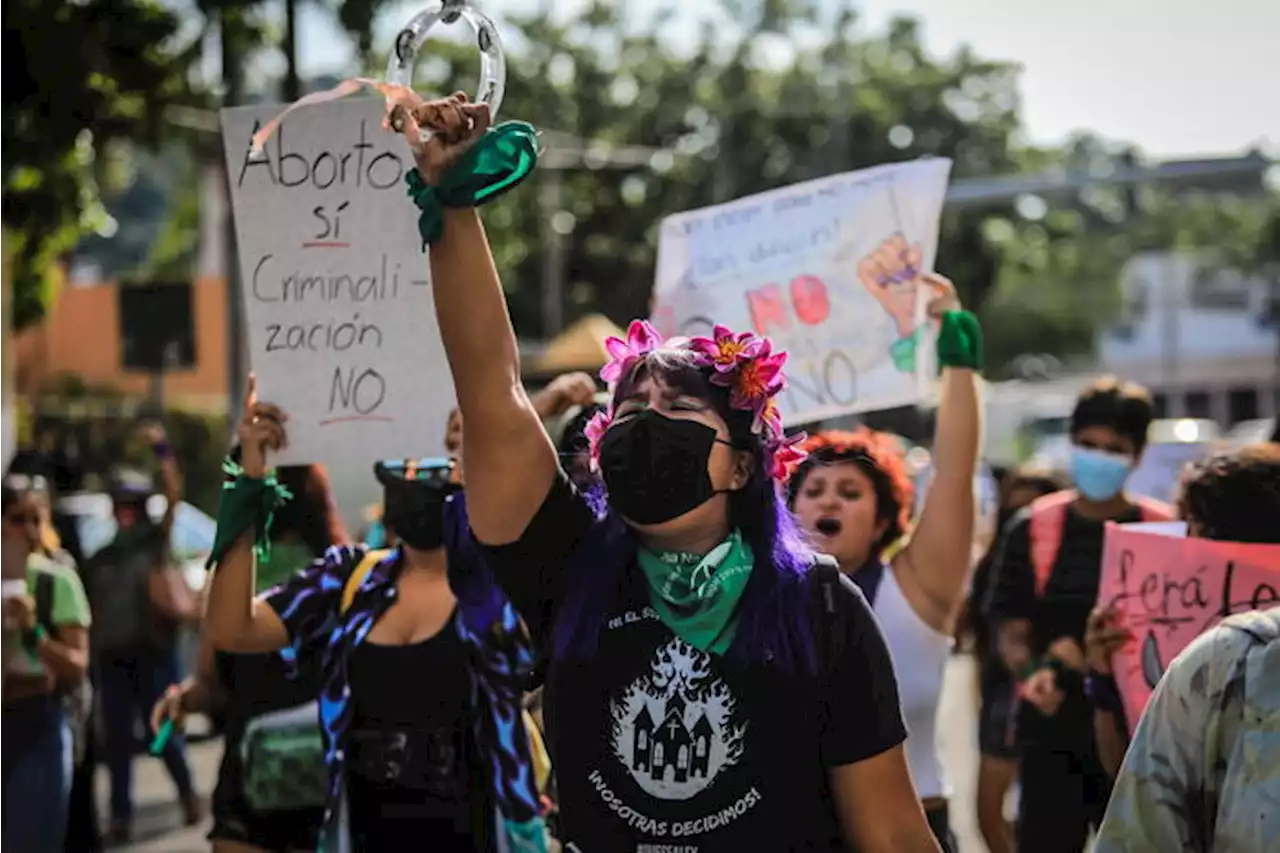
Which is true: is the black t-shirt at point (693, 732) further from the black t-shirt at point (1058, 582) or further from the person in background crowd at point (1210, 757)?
the black t-shirt at point (1058, 582)

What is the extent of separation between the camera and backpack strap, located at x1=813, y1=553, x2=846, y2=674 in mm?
2867

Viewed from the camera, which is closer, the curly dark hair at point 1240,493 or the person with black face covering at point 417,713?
the curly dark hair at point 1240,493

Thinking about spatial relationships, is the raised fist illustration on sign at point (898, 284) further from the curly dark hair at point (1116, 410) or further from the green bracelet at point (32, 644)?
the green bracelet at point (32, 644)

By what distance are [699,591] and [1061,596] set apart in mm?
Answer: 3126

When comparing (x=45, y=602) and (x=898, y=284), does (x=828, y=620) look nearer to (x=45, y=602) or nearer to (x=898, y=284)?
(x=898, y=284)

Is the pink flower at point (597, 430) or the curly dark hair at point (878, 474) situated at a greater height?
the pink flower at point (597, 430)

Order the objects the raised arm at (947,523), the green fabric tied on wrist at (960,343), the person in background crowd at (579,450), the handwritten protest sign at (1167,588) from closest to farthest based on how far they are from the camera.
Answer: the handwritten protest sign at (1167,588) → the person in background crowd at (579,450) → the raised arm at (947,523) → the green fabric tied on wrist at (960,343)

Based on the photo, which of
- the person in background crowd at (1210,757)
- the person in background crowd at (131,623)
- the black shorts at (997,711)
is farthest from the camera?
the person in background crowd at (131,623)

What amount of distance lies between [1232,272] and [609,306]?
46842 millimetres

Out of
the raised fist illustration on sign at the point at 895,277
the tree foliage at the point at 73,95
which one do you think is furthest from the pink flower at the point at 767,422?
the tree foliage at the point at 73,95

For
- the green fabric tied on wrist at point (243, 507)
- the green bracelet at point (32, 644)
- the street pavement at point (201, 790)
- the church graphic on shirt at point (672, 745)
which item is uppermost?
the green fabric tied on wrist at point (243, 507)

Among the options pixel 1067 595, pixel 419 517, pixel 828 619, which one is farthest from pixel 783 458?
pixel 1067 595

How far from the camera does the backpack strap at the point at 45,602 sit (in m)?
6.20

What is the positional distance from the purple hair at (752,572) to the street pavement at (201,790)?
4.55m
